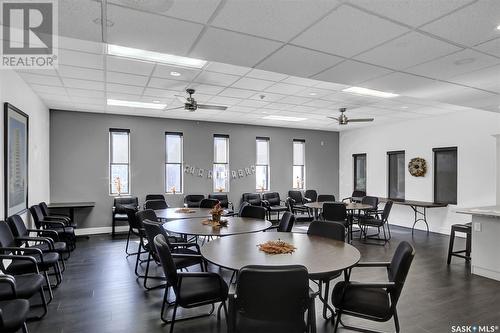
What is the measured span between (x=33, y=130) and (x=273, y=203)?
577 centimetres

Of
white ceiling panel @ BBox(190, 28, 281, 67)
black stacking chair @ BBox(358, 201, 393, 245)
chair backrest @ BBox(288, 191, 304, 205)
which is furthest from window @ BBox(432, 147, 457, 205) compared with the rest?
white ceiling panel @ BBox(190, 28, 281, 67)

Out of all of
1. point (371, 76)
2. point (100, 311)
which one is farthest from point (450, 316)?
point (100, 311)

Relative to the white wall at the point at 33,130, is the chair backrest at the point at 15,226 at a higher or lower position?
lower

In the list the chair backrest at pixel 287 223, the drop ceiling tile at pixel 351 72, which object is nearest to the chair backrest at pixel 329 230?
the chair backrest at pixel 287 223

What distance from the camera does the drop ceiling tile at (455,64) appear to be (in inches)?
120

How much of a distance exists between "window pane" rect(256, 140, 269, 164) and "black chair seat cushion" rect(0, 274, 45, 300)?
656 centimetres

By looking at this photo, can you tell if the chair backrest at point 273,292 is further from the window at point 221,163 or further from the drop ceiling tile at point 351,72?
the window at point 221,163

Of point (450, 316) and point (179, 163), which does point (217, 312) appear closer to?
point (450, 316)

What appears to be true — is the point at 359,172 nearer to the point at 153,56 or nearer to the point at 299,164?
the point at 299,164

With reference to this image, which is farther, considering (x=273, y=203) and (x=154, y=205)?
(x=273, y=203)

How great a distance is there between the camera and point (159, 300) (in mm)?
3348

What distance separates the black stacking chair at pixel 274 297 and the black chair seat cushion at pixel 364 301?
0.55 meters

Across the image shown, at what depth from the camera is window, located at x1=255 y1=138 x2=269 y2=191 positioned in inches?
344
